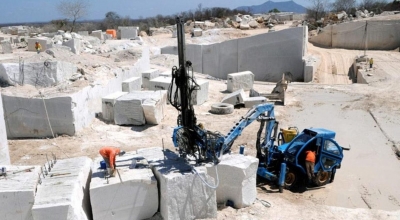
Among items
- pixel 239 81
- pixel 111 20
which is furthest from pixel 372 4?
pixel 239 81

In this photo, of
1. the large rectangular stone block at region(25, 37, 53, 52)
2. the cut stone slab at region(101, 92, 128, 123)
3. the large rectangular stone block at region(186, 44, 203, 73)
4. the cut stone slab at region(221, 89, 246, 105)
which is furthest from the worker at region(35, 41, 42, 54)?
the cut stone slab at region(221, 89, 246, 105)

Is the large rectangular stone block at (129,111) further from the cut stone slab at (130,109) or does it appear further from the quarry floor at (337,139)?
the quarry floor at (337,139)

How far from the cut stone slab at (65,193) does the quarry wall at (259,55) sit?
60.6 feet

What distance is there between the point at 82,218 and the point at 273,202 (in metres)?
3.92

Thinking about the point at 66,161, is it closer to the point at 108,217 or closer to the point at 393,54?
the point at 108,217

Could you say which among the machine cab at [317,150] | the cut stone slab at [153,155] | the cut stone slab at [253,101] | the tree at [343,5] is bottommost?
the cut stone slab at [253,101]

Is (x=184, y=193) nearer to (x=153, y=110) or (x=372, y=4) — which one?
(x=153, y=110)

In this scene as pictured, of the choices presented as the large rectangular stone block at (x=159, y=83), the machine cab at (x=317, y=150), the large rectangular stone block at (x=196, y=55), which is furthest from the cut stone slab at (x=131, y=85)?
the large rectangular stone block at (x=196, y=55)

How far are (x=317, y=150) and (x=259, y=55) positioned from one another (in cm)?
1615

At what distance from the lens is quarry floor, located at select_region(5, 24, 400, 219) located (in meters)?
8.10

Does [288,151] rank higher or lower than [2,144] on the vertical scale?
lower

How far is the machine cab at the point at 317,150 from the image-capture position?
Answer: 8977mm

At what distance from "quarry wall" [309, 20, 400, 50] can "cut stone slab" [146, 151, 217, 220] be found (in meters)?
26.6

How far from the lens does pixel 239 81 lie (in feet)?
63.6
